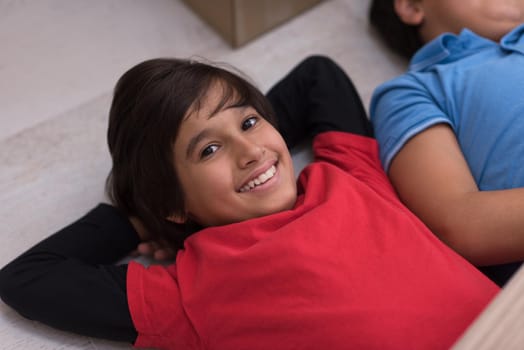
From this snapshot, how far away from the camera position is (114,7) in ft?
4.43

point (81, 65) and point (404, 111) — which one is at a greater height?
point (81, 65)

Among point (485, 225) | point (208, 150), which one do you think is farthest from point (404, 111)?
point (208, 150)

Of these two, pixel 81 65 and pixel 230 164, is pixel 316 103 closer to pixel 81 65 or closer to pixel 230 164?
pixel 230 164

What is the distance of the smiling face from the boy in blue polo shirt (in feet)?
0.68

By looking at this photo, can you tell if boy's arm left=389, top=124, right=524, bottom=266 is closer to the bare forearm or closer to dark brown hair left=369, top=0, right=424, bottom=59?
the bare forearm

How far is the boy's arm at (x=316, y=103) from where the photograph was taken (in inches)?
41.4

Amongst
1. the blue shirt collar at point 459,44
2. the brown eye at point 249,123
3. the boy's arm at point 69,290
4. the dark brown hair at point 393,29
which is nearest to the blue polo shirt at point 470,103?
the blue shirt collar at point 459,44

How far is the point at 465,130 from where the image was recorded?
95 cm

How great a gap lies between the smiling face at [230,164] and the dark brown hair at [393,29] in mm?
480

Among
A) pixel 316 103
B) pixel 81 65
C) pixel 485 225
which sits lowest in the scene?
pixel 485 225

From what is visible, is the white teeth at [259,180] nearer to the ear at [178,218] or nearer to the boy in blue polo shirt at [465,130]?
the ear at [178,218]

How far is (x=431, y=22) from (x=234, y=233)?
571mm

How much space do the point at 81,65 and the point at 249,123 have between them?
54 cm

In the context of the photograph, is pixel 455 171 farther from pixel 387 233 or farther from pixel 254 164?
pixel 254 164
